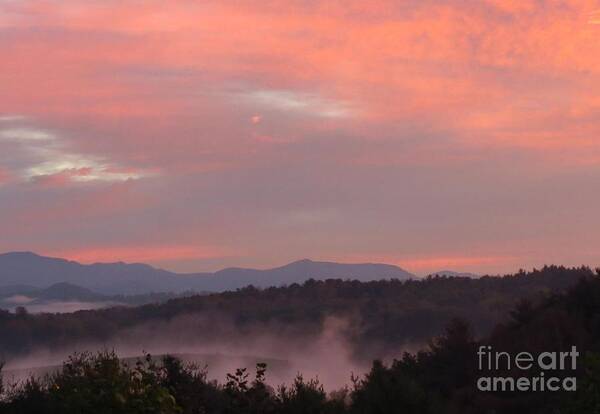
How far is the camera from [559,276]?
17450cm

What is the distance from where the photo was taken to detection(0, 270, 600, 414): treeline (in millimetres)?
19266

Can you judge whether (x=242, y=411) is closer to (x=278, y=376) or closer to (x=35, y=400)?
(x=35, y=400)

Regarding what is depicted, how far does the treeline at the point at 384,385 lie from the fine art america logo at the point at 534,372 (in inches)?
13.3

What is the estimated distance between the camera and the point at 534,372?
3862cm

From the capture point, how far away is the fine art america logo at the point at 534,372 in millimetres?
36844

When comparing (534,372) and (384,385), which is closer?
(384,385)

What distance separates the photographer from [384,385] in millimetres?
29266

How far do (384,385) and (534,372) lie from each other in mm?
11625

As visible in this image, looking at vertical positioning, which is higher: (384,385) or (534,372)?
(384,385)

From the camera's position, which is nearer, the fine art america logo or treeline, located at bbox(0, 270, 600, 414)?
treeline, located at bbox(0, 270, 600, 414)

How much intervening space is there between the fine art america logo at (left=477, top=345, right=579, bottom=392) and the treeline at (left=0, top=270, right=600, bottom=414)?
1.11 feet

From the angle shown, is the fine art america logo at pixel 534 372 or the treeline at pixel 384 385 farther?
the fine art america logo at pixel 534 372

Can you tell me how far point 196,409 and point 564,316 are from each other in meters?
24.0

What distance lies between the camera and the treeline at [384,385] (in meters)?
19.3
